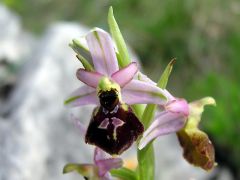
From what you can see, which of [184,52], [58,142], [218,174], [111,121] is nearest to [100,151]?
[111,121]

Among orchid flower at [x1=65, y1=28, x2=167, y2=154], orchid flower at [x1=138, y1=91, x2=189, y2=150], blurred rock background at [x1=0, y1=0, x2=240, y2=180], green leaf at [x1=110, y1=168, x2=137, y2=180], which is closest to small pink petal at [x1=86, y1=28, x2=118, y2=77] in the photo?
orchid flower at [x1=65, y1=28, x2=167, y2=154]

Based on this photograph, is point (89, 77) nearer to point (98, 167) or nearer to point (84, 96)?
point (84, 96)

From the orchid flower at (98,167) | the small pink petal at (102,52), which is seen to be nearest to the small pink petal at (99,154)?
the orchid flower at (98,167)

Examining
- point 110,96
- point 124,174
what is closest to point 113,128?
point 110,96

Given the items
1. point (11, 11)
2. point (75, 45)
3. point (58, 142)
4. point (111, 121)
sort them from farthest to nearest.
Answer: point (11, 11)
point (58, 142)
point (75, 45)
point (111, 121)

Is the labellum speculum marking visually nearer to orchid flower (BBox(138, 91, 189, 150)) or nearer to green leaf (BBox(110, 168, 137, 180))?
orchid flower (BBox(138, 91, 189, 150))

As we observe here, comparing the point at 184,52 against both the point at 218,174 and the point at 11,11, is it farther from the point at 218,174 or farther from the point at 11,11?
the point at 11,11

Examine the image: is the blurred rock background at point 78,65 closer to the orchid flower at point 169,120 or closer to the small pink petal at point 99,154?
the small pink petal at point 99,154
